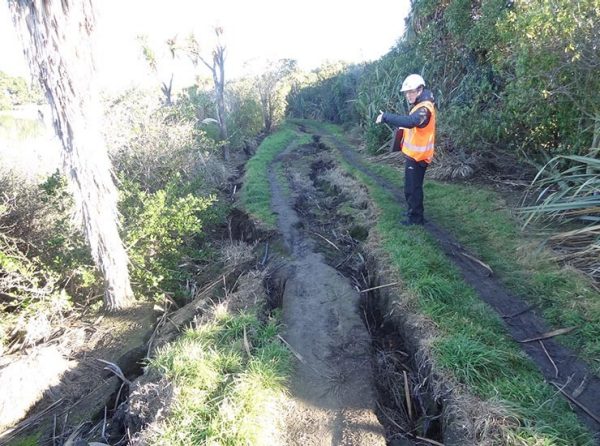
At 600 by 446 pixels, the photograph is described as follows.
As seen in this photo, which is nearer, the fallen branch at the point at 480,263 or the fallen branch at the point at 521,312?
the fallen branch at the point at 521,312

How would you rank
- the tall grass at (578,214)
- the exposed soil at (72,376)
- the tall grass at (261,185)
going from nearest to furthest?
the exposed soil at (72,376) < the tall grass at (578,214) < the tall grass at (261,185)

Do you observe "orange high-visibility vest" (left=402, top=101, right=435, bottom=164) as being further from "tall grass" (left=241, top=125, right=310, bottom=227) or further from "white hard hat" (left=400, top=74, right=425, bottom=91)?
"tall grass" (left=241, top=125, right=310, bottom=227)

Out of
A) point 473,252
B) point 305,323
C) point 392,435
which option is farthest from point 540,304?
point 305,323

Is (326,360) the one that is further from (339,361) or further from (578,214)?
(578,214)

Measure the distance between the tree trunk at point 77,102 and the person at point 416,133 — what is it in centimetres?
374

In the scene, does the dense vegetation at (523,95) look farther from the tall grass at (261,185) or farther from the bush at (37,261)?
the bush at (37,261)

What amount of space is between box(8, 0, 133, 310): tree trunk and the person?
147 inches

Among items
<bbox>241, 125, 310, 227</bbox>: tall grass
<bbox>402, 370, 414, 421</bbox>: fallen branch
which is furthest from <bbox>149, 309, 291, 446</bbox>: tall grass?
<bbox>241, 125, 310, 227</bbox>: tall grass

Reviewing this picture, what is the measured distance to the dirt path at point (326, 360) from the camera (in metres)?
3.43

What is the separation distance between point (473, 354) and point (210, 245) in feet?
18.5

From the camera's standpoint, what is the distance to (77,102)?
4633mm

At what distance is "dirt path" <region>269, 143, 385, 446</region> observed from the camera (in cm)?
343

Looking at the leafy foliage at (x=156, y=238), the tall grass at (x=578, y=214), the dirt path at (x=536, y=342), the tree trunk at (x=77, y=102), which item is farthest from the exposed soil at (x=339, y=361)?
the tree trunk at (x=77, y=102)

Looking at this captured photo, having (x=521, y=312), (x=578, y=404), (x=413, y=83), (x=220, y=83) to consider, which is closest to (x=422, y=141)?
(x=413, y=83)
